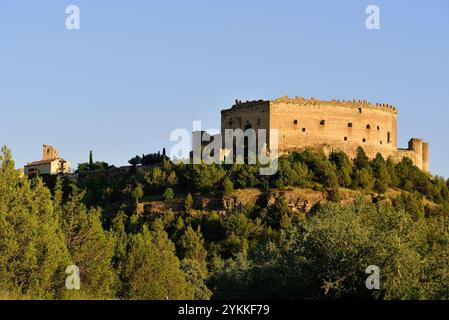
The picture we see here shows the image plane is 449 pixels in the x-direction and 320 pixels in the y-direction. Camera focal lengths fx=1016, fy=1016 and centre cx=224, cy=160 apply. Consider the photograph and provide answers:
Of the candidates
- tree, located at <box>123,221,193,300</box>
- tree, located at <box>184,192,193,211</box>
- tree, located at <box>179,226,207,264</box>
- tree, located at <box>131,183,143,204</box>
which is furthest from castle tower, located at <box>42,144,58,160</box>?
tree, located at <box>123,221,193,300</box>

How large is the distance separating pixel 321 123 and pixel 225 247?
50.5 ft

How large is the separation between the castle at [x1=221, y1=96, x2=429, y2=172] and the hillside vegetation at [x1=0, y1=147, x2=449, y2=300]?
4.84 m

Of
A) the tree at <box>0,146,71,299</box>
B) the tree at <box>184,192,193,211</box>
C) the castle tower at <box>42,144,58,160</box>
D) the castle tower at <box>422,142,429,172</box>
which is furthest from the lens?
the castle tower at <box>42,144,58,160</box>

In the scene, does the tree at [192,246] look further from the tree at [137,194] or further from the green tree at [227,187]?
the tree at [137,194]

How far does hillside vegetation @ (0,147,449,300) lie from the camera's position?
35844 mm

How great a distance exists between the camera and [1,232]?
119 feet

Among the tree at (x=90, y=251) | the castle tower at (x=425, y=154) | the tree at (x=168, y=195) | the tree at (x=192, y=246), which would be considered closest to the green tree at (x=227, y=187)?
the tree at (x=168, y=195)

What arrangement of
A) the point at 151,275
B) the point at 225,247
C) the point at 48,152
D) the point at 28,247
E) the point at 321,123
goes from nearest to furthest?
the point at 28,247
the point at 151,275
the point at 225,247
the point at 321,123
the point at 48,152

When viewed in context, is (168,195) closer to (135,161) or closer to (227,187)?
(227,187)

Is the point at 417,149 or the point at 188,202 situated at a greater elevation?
the point at 417,149

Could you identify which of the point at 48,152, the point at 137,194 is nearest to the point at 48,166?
the point at 48,152

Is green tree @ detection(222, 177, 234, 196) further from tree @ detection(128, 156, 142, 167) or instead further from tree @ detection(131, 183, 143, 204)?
tree @ detection(128, 156, 142, 167)

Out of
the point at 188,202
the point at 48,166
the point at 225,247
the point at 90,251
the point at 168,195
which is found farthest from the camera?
the point at 48,166

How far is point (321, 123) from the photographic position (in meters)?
77.1
